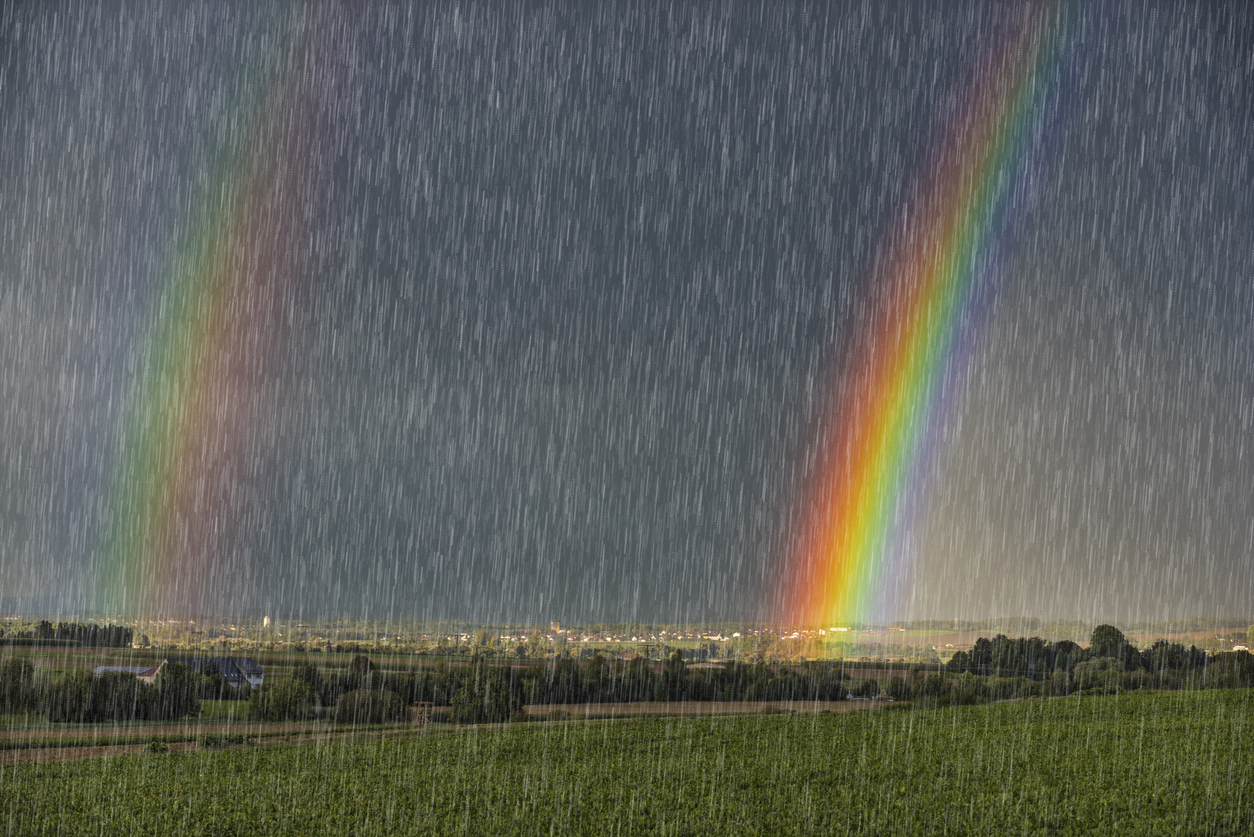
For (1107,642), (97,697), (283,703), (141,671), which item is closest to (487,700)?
(283,703)

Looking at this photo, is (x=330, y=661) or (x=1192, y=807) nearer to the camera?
(x=1192, y=807)

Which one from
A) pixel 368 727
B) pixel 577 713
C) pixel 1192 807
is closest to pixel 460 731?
pixel 368 727

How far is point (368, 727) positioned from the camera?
73.2 meters

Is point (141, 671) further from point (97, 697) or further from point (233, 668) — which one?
point (233, 668)

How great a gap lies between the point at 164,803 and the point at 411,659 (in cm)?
10857

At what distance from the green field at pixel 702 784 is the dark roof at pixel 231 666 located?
166 ft

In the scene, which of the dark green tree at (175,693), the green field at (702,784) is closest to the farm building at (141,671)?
the dark green tree at (175,693)

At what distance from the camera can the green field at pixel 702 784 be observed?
27094 millimetres

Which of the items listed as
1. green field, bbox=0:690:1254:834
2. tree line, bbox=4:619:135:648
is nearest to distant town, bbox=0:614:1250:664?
tree line, bbox=4:619:135:648

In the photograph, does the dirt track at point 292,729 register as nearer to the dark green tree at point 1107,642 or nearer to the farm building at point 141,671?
the farm building at point 141,671

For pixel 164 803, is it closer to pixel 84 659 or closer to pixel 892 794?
pixel 892 794

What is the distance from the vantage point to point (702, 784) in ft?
115

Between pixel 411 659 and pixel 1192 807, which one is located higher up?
pixel 1192 807

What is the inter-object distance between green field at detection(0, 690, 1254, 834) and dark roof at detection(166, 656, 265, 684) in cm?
5071
